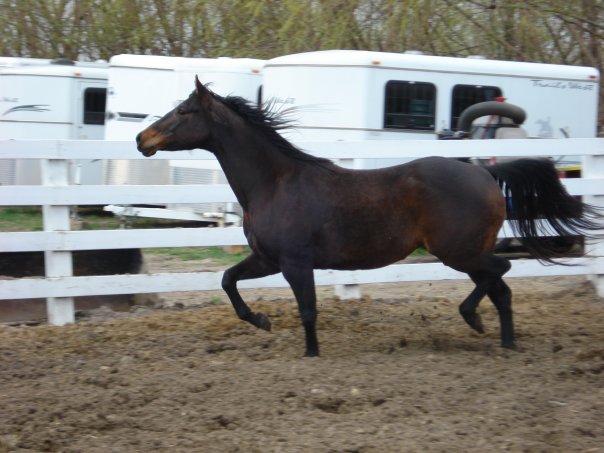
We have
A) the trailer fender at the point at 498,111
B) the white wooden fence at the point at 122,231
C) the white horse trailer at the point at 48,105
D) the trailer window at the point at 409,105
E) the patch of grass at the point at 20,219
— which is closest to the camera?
the white wooden fence at the point at 122,231

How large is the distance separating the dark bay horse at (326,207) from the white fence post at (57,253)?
1576 mm

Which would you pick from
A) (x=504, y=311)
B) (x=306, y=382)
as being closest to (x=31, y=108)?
(x=504, y=311)

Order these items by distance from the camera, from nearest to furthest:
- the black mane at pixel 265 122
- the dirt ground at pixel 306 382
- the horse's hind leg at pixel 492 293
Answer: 1. the dirt ground at pixel 306 382
2. the horse's hind leg at pixel 492 293
3. the black mane at pixel 265 122

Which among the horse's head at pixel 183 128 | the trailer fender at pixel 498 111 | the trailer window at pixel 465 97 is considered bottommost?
the horse's head at pixel 183 128

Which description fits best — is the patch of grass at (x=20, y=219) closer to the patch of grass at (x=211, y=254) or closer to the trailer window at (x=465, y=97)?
the patch of grass at (x=211, y=254)

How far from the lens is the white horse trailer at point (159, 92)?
13586mm

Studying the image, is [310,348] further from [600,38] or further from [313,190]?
[600,38]

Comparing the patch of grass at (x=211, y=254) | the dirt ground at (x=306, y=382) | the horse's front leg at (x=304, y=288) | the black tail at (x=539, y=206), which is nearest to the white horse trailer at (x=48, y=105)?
the patch of grass at (x=211, y=254)

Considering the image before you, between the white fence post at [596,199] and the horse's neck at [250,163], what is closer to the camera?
the horse's neck at [250,163]

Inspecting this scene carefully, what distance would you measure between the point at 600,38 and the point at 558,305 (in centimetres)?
749

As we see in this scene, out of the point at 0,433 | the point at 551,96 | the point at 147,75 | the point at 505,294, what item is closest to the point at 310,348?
the point at 505,294

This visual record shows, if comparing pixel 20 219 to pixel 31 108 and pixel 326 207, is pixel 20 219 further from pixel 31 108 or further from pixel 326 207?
pixel 326 207

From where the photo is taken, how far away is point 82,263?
8.34m

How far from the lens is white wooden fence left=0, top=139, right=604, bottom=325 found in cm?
727
